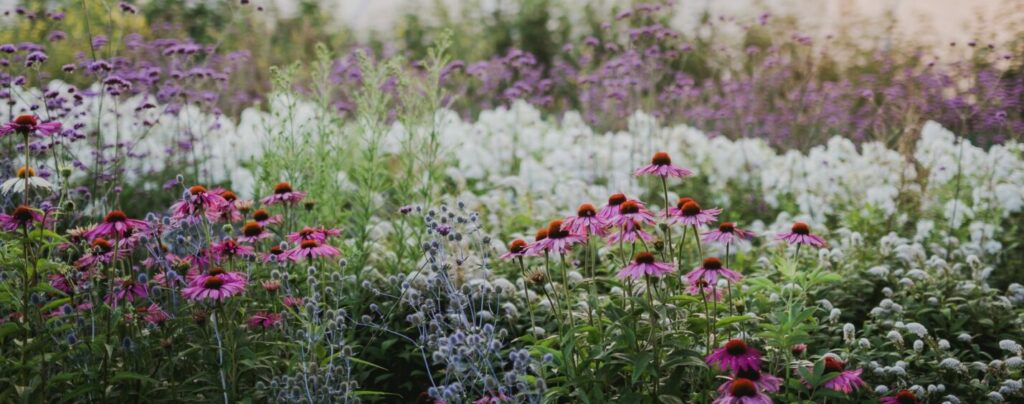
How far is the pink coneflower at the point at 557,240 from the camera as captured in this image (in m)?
2.56

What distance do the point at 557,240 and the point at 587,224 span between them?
0.11m

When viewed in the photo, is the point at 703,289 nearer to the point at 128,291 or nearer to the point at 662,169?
the point at 662,169

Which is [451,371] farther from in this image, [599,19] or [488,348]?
[599,19]

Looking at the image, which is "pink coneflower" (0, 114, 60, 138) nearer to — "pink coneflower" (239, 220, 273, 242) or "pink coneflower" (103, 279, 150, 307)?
"pink coneflower" (103, 279, 150, 307)

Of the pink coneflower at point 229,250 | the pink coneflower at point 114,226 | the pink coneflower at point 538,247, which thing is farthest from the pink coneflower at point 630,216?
the pink coneflower at point 114,226

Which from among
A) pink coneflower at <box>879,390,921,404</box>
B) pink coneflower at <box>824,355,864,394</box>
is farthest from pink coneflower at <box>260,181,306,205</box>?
pink coneflower at <box>879,390,921,404</box>

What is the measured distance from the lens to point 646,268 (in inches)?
97.8

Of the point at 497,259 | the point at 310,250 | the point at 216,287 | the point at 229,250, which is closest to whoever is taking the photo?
the point at 216,287

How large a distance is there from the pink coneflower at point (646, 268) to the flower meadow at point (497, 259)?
14mm

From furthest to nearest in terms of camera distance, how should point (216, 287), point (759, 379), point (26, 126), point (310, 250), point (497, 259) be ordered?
point (497, 259) < point (310, 250) < point (26, 126) < point (216, 287) < point (759, 379)

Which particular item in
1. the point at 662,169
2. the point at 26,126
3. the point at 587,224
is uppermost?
the point at 26,126

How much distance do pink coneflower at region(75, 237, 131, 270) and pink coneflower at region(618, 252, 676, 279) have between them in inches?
64.4

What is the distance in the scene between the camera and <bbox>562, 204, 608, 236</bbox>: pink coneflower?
2.62m

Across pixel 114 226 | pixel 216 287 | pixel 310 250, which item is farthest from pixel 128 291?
pixel 310 250
